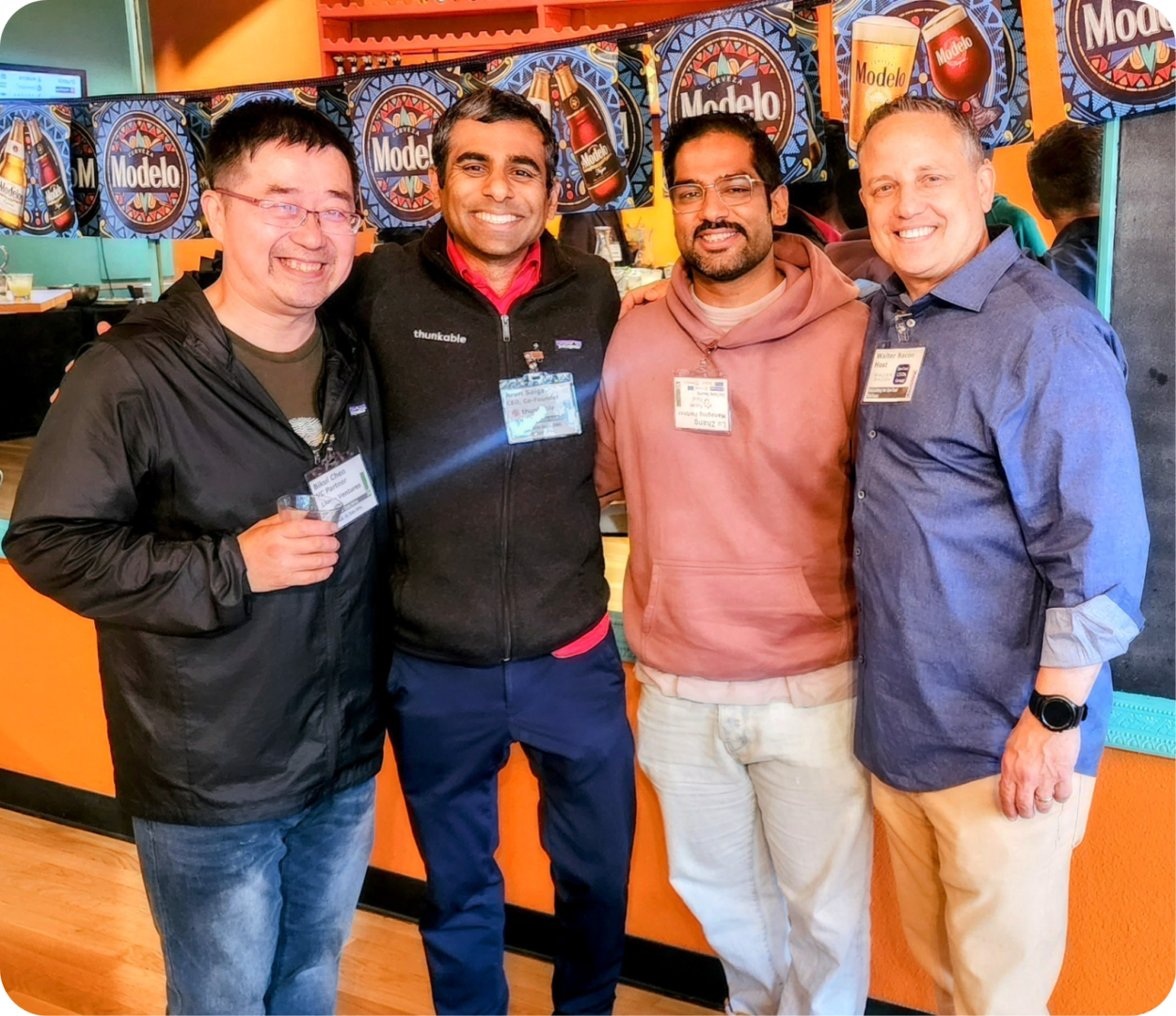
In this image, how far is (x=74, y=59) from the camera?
11.5ft

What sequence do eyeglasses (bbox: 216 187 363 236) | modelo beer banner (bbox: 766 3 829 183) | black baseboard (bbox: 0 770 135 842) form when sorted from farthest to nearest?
black baseboard (bbox: 0 770 135 842)
modelo beer banner (bbox: 766 3 829 183)
eyeglasses (bbox: 216 187 363 236)

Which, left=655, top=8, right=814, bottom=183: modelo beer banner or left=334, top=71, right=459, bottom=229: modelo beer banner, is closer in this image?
left=655, top=8, right=814, bottom=183: modelo beer banner

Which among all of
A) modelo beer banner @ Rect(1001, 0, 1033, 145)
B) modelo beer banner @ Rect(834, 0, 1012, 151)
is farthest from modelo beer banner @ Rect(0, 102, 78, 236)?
modelo beer banner @ Rect(1001, 0, 1033, 145)

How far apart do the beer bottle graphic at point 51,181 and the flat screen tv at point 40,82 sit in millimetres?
464

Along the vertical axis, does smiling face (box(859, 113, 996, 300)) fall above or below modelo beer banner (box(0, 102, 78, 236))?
below

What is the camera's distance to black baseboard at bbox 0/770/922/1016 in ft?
7.45

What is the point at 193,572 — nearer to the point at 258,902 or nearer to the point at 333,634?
the point at 333,634

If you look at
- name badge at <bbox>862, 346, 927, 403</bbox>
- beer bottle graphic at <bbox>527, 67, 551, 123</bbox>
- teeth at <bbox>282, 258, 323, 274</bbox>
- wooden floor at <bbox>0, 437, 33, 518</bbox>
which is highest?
beer bottle graphic at <bbox>527, 67, 551, 123</bbox>

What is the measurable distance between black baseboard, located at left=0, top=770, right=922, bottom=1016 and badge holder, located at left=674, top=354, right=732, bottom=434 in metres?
1.10

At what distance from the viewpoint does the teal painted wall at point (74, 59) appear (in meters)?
3.36

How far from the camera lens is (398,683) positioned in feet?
5.95

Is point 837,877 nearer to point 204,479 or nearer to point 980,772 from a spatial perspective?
point 980,772

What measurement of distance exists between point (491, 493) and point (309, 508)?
1.28 feet

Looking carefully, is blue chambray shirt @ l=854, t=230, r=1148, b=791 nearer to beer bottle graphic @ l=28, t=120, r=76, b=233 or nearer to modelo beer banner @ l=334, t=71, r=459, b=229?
modelo beer banner @ l=334, t=71, r=459, b=229
